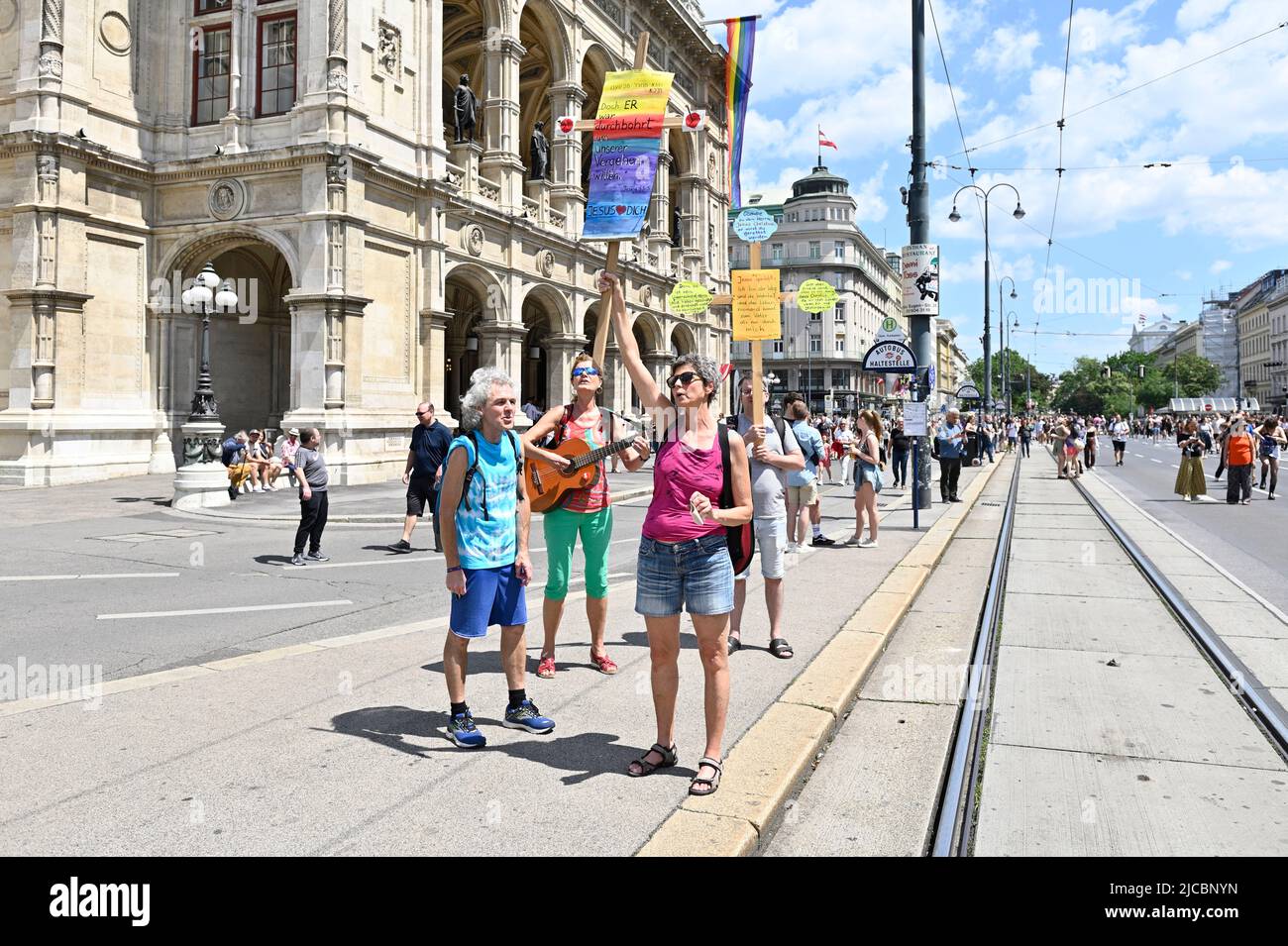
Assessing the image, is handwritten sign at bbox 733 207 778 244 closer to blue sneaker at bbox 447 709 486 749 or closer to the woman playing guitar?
the woman playing guitar

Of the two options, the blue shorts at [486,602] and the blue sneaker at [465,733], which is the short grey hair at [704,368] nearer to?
the blue shorts at [486,602]

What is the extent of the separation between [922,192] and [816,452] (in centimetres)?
750

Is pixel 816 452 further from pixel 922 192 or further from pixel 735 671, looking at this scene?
pixel 922 192

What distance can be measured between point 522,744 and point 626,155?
3.62 metres

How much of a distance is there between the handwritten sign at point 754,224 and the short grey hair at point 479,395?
4387 millimetres

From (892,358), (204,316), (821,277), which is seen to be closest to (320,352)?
(204,316)

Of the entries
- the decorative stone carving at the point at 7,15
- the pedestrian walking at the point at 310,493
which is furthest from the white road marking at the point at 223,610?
the decorative stone carving at the point at 7,15

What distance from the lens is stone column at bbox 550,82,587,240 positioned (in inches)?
1206

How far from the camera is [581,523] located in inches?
216

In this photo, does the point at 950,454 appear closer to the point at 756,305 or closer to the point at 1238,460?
the point at 1238,460

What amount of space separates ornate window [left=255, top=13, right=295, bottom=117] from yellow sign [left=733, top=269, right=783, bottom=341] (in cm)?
1944

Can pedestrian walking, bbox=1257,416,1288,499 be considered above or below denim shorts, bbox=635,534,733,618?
above

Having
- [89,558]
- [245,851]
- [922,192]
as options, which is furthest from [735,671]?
[922,192]

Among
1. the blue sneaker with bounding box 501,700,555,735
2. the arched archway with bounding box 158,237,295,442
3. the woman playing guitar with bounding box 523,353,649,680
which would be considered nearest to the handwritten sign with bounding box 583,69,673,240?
the woman playing guitar with bounding box 523,353,649,680
